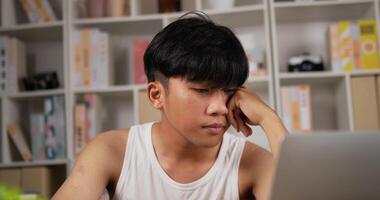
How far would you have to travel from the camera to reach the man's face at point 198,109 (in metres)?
1.10

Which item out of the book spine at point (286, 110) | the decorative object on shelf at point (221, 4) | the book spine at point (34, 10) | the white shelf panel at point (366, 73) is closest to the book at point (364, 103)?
the white shelf panel at point (366, 73)

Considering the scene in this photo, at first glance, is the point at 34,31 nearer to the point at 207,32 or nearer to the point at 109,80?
the point at 109,80

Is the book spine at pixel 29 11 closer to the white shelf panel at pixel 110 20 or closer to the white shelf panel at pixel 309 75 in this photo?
the white shelf panel at pixel 110 20

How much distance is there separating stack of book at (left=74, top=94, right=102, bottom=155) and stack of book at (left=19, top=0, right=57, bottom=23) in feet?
1.76

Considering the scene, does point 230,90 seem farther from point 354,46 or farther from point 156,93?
point 354,46

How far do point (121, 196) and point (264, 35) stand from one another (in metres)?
1.86

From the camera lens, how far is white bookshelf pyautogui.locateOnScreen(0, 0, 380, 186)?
258 cm

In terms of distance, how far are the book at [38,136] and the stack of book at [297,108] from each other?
4.45ft

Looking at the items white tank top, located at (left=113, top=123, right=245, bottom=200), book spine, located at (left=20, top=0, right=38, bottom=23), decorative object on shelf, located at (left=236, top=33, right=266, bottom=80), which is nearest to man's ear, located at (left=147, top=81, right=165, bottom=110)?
white tank top, located at (left=113, top=123, right=245, bottom=200)

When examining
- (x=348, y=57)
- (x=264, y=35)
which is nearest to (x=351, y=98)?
(x=348, y=57)

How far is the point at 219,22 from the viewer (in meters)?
2.74

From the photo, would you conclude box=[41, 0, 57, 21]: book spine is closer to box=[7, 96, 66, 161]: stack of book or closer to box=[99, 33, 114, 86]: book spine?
box=[99, 33, 114, 86]: book spine

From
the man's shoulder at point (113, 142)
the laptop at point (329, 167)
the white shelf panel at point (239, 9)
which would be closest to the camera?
the laptop at point (329, 167)

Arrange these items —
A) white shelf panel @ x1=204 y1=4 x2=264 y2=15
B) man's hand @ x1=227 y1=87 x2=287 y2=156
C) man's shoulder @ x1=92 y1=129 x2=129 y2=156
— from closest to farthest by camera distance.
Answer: man's hand @ x1=227 y1=87 x2=287 y2=156 < man's shoulder @ x1=92 y1=129 x2=129 y2=156 < white shelf panel @ x1=204 y1=4 x2=264 y2=15
